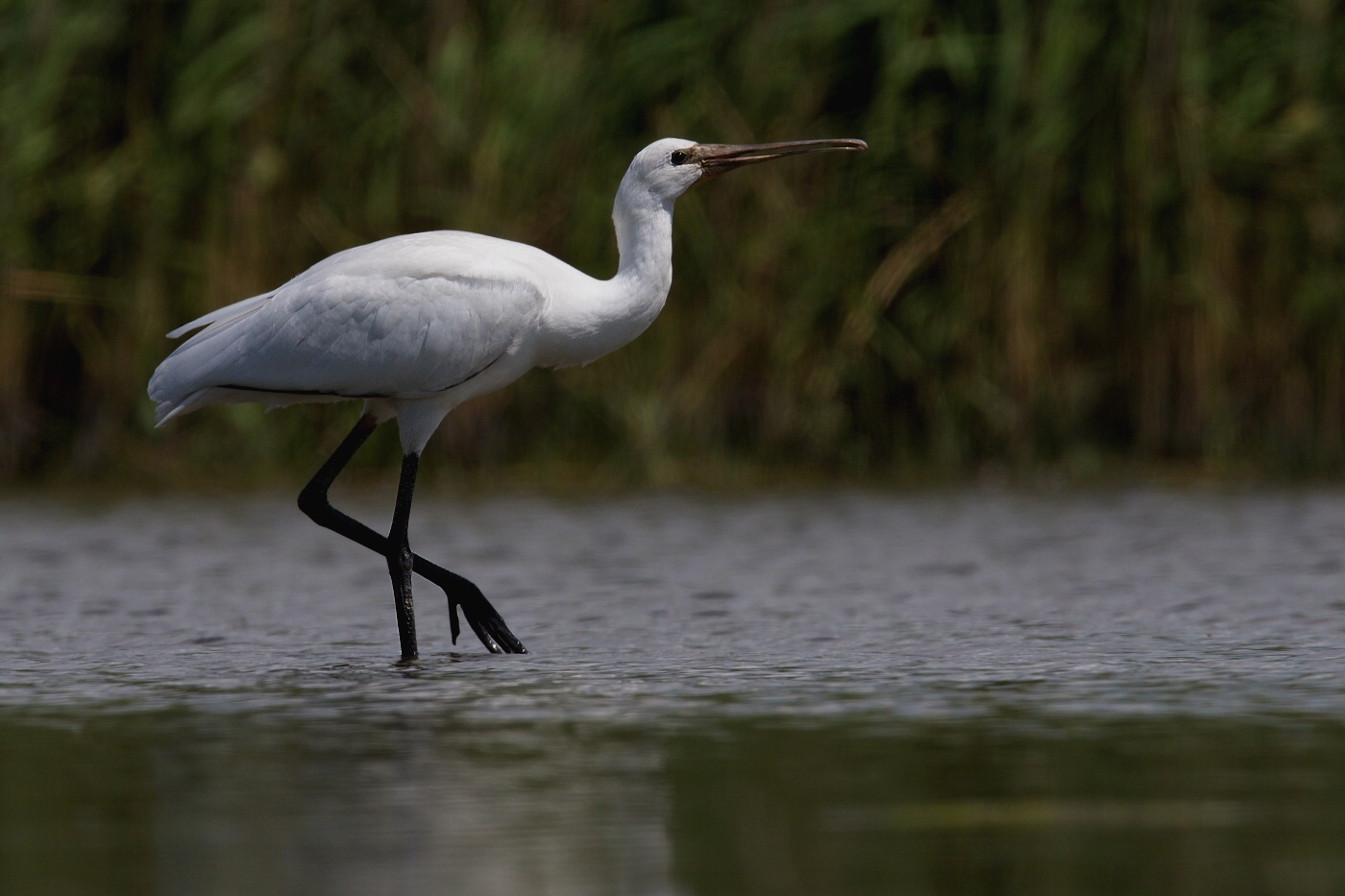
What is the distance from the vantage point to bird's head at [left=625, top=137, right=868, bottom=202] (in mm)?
6977

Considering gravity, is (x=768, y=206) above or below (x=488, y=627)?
A: above

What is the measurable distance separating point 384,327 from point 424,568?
29.6 inches

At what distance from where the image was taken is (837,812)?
3.79 m

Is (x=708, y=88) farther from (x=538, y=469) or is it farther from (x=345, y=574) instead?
(x=345, y=574)

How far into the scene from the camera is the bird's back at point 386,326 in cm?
661

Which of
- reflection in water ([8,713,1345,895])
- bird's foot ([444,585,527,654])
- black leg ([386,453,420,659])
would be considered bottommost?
reflection in water ([8,713,1345,895])

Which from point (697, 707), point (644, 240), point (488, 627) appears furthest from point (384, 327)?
point (697, 707)

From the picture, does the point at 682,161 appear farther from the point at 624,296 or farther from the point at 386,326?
the point at 386,326

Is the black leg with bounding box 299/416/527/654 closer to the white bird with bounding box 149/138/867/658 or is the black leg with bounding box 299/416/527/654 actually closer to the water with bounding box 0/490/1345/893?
the white bird with bounding box 149/138/867/658

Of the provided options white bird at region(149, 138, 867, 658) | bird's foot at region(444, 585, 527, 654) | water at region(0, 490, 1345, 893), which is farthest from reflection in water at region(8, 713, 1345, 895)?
white bird at region(149, 138, 867, 658)

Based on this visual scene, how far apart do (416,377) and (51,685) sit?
1561 mm

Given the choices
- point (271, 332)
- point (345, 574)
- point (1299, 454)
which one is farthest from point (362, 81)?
point (1299, 454)

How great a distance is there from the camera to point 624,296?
680 cm

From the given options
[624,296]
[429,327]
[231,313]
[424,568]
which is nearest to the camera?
[429,327]
